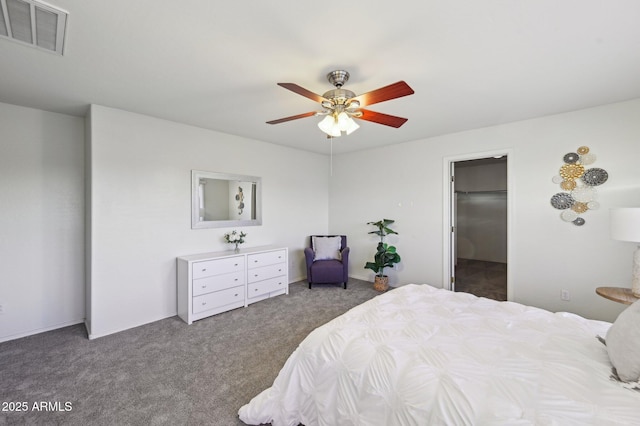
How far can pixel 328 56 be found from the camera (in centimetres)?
194

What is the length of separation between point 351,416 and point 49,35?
2.91m

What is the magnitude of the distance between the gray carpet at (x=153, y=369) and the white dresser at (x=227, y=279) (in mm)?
188

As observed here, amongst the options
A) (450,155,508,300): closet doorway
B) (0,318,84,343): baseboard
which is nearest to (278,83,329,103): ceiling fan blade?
(0,318,84,343): baseboard

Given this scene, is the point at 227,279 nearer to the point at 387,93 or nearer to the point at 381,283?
the point at 381,283

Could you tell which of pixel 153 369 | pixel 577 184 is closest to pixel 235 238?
pixel 153 369

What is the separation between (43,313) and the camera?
2996 mm

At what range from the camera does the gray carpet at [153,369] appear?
1.82 meters

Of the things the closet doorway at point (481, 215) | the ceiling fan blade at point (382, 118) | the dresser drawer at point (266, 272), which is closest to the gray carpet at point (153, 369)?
the dresser drawer at point (266, 272)

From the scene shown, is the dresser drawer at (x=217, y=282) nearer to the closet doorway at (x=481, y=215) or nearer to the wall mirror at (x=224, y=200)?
the wall mirror at (x=224, y=200)

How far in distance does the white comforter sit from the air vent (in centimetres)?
246

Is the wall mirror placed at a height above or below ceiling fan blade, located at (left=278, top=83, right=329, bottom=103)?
below

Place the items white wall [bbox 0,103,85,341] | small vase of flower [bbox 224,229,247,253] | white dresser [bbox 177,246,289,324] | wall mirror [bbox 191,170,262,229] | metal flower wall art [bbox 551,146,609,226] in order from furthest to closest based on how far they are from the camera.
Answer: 1. small vase of flower [bbox 224,229,247,253]
2. wall mirror [bbox 191,170,262,229]
3. white dresser [bbox 177,246,289,324]
4. metal flower wall art [bbox 551,146,609,226]
5. white wall [bbox 0,103,85,341]

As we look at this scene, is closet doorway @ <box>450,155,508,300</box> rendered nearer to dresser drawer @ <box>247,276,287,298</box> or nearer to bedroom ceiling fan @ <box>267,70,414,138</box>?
dresser drawer @ <box>247,276,287,298</box>

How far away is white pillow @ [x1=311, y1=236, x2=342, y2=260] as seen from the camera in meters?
4.72
